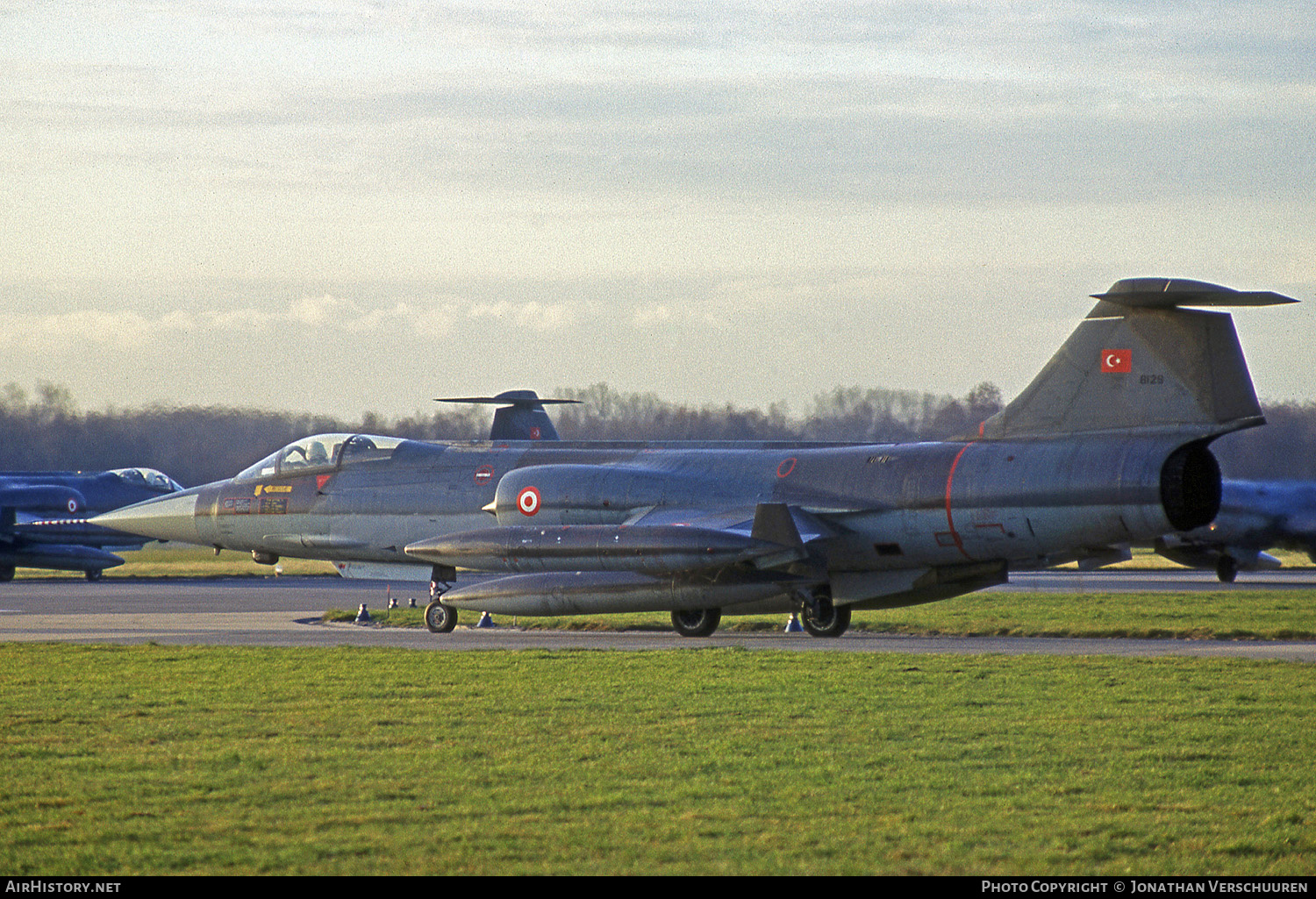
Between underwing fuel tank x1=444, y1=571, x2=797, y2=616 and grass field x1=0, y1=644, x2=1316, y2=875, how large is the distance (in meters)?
5.06

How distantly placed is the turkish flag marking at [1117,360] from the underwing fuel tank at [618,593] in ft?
15.8

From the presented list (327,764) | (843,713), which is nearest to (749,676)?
(843,713)

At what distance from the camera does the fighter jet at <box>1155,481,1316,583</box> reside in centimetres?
3359

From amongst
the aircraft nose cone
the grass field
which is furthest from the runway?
the grass field

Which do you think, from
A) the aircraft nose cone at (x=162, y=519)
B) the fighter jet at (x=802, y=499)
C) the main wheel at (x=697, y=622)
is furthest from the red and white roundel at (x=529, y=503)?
the aircraft nose cone at (x=162, y=519)

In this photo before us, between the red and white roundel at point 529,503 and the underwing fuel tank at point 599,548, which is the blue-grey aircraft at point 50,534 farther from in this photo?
the underwing fuel tank at point 599,548

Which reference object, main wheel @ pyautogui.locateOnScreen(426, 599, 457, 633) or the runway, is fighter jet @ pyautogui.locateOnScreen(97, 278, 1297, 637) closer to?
main wheel @ pyautogui.locateOnScreen(426, 599, 457, 633)

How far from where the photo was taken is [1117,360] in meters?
16.6

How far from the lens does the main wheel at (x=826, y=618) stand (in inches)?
746

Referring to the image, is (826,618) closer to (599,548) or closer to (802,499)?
(802,499)

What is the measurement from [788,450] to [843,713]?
32.4 ft

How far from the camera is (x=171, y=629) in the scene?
65.2 ft

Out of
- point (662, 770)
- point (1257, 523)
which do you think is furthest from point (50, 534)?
point (662, 770)

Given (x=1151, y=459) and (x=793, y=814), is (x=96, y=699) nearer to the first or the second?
(x=793, y=814)
